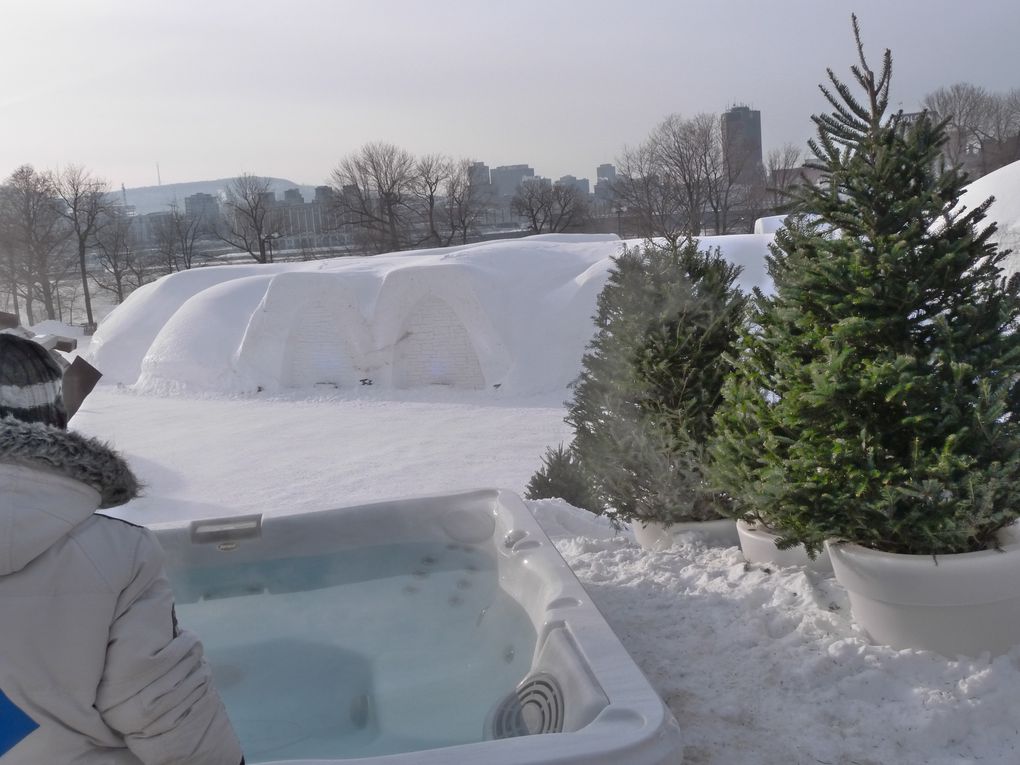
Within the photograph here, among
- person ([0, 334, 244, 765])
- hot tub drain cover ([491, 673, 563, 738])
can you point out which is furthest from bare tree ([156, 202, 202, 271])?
person ([0, 334, 244, 765])

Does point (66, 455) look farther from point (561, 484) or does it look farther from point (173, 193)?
point (173, 193)

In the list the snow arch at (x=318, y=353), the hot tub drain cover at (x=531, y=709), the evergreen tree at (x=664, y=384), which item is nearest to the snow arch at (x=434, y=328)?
the snow arch at (x=318, y=353)

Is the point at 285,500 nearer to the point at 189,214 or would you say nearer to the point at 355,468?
the point at 355,468

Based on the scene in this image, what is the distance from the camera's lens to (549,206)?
145 ft

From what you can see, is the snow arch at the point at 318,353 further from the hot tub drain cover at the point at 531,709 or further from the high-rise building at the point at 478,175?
the high-rise building at the point at 478,175

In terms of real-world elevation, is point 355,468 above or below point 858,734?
below

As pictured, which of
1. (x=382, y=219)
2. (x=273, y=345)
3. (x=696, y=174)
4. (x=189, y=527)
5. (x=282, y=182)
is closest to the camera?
(x=189, y=527)

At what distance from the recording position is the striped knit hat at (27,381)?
1.82 m

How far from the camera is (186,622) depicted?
4.35 m

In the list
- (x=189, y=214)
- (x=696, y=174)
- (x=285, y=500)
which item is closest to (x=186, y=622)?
(x=285, y=500)

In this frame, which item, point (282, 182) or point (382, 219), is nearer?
point (382, 219)

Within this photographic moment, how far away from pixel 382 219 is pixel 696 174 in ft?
50.0

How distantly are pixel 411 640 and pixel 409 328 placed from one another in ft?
42.1

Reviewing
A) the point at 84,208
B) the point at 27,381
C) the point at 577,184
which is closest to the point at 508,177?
the point at 577,184
